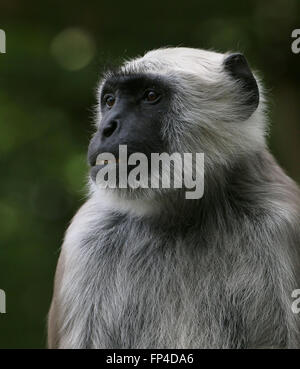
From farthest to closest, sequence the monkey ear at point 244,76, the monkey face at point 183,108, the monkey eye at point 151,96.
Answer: the monkey ear at point 244,76, the monkey eye at point 151,96, the monkey face at point 183,108

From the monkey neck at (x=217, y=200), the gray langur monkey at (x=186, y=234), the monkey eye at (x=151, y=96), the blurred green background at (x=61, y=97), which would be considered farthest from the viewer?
the blurred green background at (x=61, y=97)

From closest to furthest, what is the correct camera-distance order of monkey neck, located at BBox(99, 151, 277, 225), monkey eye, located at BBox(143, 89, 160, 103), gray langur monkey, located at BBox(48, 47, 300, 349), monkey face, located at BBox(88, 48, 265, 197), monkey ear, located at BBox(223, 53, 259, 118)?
gray langur monkey, located at BBox(48, 47, 300, 349), monkey face, located at BBox(88, 48, 265, 197), monkey neck, located at BBox(99, 151, 277, 225), monkey eye, located at BBox(143, 89, 160, 103), monkey ear, located at BBox(223, 53, 259, 118)

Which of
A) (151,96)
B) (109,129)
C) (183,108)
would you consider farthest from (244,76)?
(109,129)

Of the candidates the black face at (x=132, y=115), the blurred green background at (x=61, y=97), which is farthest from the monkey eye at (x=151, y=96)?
the blurred green background at (x=61, y=97)

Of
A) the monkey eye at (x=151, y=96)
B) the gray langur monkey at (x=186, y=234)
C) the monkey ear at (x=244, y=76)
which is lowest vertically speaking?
the gray langur monkey at (x=186, y=234)

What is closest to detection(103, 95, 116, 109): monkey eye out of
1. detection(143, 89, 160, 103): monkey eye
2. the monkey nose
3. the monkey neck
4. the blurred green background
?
detection(143, 89, 160, 103): monkey eye

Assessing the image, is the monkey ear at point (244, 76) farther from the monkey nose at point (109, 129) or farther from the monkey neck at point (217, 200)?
the monkey nose at point (109, 129)

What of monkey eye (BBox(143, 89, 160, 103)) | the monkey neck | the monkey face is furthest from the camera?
monkey eye (BBox(143, 89, 160, 103))

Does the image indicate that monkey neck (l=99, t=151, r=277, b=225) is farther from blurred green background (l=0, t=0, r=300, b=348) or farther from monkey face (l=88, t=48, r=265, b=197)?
blurred green background (l=0, t=0, r=300, b=348)

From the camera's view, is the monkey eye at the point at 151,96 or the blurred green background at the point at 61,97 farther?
the blurred green background at the point at 61,97

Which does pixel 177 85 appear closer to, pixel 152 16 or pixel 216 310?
pixel 216 310
